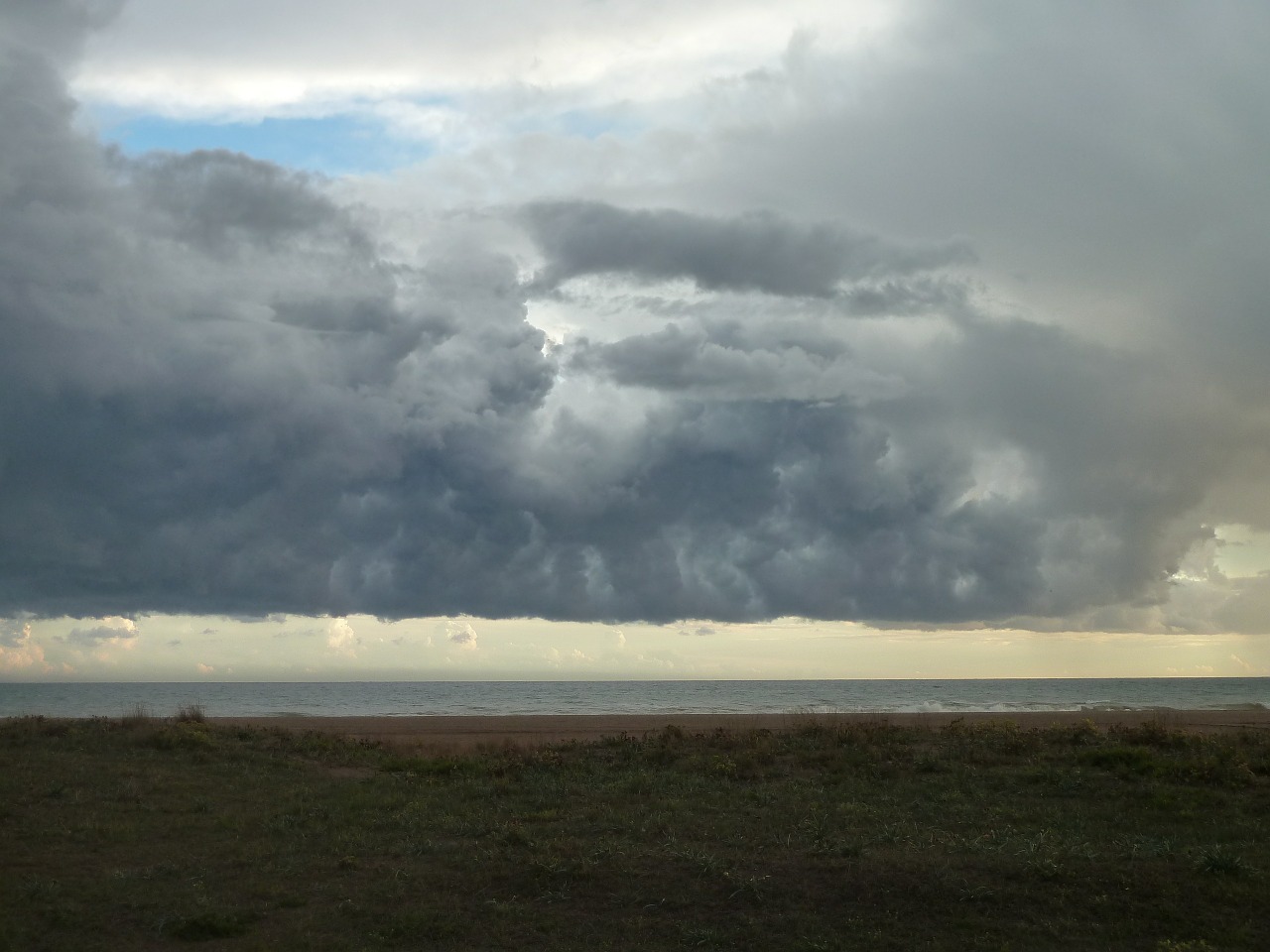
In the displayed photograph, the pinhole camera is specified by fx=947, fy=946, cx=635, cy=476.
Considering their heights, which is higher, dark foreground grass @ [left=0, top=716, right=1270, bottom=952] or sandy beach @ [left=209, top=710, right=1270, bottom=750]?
dark foreground grass @ [left=0, top=716, right=1270, bottom=952]

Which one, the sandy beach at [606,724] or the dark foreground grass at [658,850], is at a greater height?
the dark foreground grass at [658,850]

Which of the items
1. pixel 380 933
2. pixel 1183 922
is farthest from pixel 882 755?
pixel 380 933

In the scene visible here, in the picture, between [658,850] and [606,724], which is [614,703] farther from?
[658,850]

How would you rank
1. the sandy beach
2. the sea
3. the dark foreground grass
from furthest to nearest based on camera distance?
the sea → the sandy beach → the dark foreground grass

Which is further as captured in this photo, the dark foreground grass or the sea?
the sea

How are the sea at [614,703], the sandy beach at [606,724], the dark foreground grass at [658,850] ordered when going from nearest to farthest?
the dark foreground grass at [658,850] < the sandy beach at [606,724] < the sea at [614,703]

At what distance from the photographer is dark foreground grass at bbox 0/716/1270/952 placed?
11.2 meters

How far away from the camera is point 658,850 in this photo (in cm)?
1423

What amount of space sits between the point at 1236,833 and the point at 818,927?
8009 mm

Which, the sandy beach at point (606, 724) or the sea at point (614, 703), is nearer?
the sandy beach at point (606, 724)

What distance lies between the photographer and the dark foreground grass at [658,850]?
36.7 ft

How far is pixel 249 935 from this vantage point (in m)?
11.4

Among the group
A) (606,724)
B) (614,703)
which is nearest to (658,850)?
(606,724)

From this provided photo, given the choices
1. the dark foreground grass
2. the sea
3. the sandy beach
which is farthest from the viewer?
the sea
